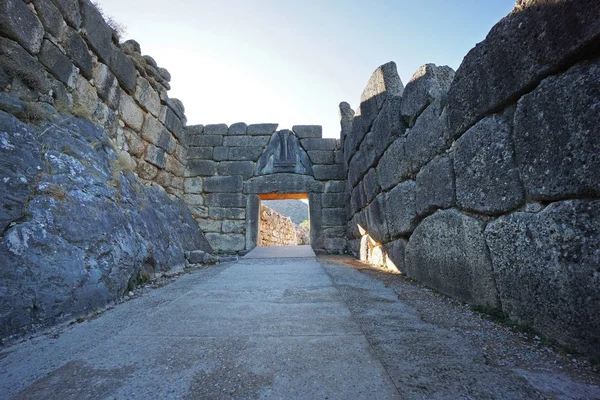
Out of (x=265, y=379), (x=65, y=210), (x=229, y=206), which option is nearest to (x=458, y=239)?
(x=265, y=379)

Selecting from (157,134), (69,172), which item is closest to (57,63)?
(69,172)

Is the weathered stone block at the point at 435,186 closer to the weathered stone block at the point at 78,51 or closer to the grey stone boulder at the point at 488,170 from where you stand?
the grey stone boulder at the point at 488,170

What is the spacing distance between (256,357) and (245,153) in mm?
6000

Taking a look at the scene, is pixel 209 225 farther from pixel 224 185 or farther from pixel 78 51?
pixel 78 51

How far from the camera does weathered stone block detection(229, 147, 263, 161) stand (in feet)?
22.1

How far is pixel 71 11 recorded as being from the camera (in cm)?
334

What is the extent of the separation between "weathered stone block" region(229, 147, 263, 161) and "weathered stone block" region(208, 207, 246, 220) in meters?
1.29

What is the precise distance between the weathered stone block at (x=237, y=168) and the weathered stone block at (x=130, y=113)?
2.12m

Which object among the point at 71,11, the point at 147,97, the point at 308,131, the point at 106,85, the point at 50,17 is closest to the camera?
the point at 50,17

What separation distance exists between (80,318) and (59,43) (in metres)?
3.28

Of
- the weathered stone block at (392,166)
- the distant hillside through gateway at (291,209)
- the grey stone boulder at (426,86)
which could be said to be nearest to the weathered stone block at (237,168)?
the weathered stone block at (392,166)

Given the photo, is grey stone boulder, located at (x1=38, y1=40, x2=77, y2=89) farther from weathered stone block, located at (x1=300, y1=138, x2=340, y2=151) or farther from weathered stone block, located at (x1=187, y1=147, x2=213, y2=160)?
weathered stone block, located at (x1=300, y1=138, x2=340, y2=151)

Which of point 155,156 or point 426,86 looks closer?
point 426,86

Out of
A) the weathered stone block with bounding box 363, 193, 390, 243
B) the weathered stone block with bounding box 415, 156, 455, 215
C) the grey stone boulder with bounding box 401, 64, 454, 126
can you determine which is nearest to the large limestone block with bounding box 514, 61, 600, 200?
the weathered stone block with bounding box 415, 156, 455, 215
